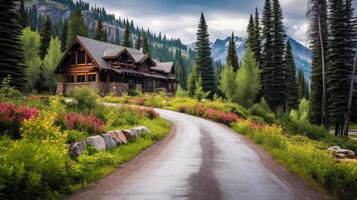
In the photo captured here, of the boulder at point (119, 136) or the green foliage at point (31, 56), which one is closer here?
the boulder at point (119, 136)

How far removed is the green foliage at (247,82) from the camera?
150ft

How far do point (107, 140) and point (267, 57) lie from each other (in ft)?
145

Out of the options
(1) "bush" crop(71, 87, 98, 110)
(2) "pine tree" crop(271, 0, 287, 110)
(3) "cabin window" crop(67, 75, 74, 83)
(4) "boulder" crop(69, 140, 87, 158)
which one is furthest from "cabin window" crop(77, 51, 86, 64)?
(4) "boulder" crop(69, 140, 87, 158)

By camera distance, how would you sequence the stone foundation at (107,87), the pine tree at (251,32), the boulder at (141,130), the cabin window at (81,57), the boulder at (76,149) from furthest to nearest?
the pine tree at (251,32), the cabin window at (81,57), the stone foundation at (107,87), the boulder at (141,130), the boulder at (76,149)

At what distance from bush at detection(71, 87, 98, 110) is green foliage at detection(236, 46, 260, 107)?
27.1 meters

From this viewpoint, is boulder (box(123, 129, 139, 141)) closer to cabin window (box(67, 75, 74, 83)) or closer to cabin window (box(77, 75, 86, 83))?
cabin window (box(77, 75, 86, 83))

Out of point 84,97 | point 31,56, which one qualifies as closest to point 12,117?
point 84,97

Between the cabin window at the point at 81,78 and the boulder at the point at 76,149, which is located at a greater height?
the cabin window at the point at 81,78

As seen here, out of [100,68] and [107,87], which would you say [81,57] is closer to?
[100,68]

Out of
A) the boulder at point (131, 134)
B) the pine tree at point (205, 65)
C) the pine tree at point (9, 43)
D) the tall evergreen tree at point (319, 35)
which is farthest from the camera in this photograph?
the pine tree at point (205, 65)

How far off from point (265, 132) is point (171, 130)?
647 cm

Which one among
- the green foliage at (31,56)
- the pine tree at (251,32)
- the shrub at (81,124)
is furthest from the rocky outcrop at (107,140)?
the pine tree at (251,32)

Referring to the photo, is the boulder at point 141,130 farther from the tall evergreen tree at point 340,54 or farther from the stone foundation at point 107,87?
the tall evergreen tree at point 340,54

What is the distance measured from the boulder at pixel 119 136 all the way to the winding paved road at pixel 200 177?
139cm
